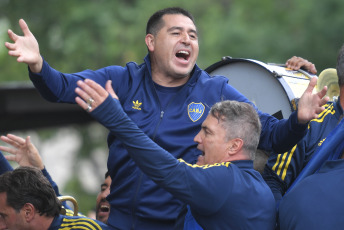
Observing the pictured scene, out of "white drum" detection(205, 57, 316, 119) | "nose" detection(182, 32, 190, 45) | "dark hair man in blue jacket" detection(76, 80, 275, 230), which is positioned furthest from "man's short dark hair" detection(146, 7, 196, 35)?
"dark hair man in blue jacket" detection(76, 80, 275, 230)

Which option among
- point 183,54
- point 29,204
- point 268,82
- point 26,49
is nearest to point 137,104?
point 183,54

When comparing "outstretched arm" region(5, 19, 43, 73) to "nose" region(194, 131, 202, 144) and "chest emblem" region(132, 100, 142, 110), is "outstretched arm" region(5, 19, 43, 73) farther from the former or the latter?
"nose" region(194, 131, 202, 144)

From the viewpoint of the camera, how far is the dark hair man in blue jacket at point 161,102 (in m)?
4.00

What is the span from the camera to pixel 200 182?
348 cm

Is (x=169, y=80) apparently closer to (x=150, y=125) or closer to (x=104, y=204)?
(x=150, y=125)

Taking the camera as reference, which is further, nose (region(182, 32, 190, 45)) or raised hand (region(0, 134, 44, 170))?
raised hand (region(0, 134, 44, 170))

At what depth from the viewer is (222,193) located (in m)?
3.51

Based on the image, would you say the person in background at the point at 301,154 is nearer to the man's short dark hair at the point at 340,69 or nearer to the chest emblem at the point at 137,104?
the man's short dark hair at the point at 340,69

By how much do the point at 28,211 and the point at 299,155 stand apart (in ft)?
5.96

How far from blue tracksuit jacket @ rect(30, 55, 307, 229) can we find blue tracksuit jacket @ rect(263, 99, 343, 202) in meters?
0.26

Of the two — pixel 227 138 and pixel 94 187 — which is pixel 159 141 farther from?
pixel 94 187

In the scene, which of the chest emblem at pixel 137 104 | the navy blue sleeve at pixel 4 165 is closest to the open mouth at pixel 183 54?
the chest emblem at pixel 137 104

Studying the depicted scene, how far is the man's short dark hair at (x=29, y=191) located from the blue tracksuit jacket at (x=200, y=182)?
55.2 inches

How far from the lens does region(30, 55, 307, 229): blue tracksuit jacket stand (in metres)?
4.12
